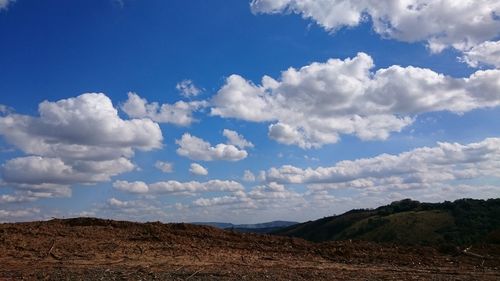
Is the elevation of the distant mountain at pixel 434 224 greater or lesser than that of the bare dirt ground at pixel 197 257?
greater

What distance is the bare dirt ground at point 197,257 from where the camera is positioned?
598 inches

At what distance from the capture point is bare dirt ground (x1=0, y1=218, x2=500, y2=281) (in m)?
15.2

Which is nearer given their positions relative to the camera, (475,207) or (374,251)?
(374,251)

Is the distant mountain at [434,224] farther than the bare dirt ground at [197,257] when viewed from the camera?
Yes

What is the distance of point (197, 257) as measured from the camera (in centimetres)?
1817

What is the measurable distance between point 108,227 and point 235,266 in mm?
8538

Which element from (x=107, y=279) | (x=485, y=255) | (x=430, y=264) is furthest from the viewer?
(x=485, y=255)

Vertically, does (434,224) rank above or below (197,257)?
above

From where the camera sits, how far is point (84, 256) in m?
18.0

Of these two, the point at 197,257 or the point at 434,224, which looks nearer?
the point at 197,257

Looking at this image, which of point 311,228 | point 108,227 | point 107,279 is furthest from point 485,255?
point 311,228

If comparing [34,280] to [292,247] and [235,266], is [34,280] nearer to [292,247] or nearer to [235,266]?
[235,266]

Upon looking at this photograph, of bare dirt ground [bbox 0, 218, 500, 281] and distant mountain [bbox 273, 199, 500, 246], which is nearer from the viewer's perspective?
bare dirt ground [bbox 0, 218, 500, 281]

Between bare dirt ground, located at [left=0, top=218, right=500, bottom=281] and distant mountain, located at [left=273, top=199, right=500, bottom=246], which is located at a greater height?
distant mountain, located at [left=273, top=199, right=500, bottom=246]
